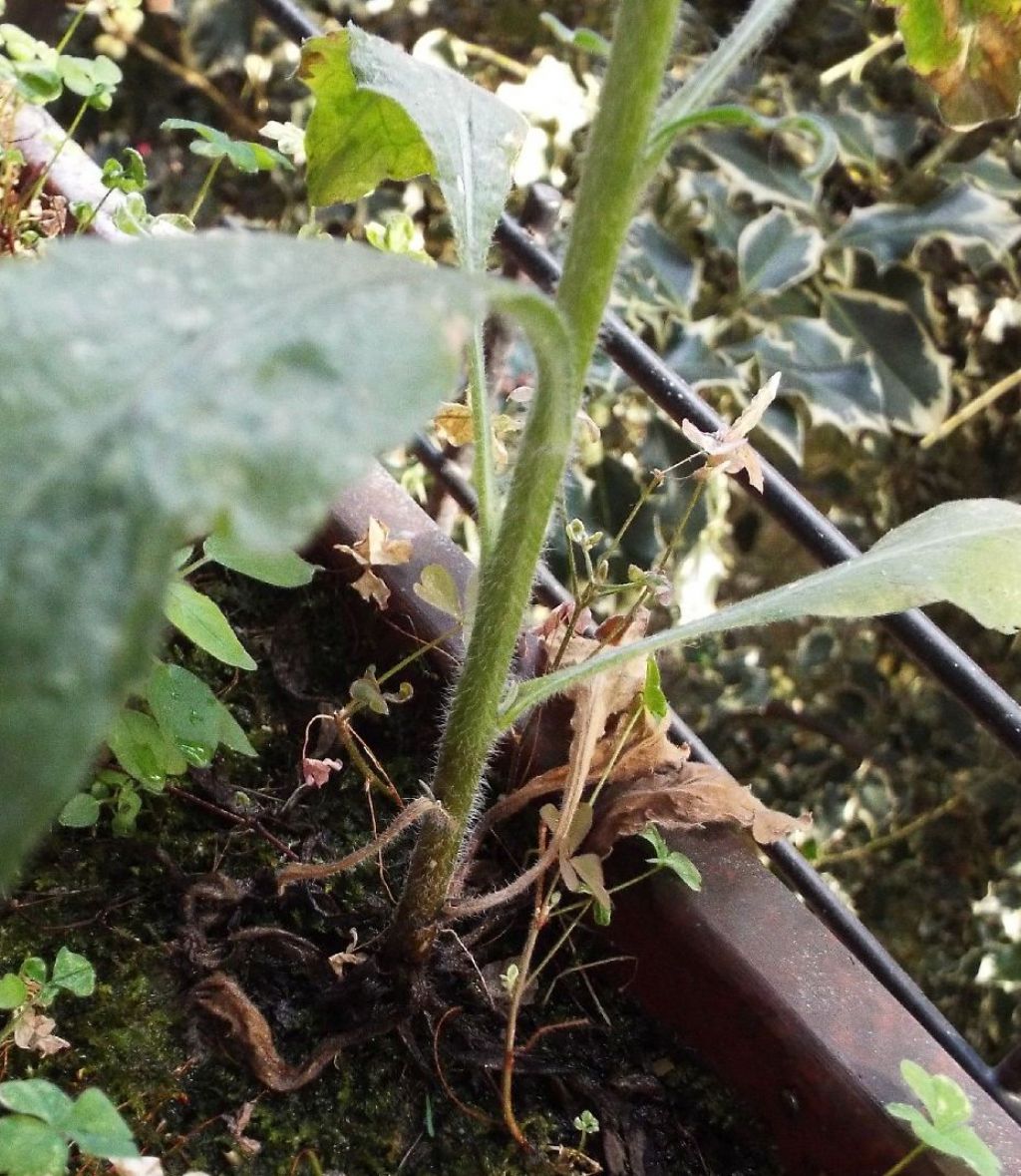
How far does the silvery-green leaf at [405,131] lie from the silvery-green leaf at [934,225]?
3.91 feet

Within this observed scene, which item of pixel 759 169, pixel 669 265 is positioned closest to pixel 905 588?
pixel 669 265

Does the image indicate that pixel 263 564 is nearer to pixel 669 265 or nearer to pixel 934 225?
pixel 669 265

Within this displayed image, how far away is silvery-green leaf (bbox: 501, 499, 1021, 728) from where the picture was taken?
561 millimetres

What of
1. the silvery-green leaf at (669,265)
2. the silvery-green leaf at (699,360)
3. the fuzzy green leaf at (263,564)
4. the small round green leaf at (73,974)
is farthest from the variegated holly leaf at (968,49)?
the silvery-green leaf at (669,265)

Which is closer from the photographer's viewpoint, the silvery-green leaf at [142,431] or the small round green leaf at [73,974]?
the silvery-green leaf at [142,431]

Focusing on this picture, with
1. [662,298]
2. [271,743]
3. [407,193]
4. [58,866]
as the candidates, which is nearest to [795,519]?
[271,743]

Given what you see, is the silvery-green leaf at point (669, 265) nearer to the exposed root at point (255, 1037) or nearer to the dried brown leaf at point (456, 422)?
the dried brown leaf at point (456, 422)

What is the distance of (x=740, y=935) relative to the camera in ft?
2.29

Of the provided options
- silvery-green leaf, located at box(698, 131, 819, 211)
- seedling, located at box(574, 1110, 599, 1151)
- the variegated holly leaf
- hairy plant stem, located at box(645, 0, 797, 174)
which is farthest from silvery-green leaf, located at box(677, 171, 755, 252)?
seedling, located at box(574, 1110, 599, 1151)

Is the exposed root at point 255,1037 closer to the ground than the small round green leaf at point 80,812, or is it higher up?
closer to the ground

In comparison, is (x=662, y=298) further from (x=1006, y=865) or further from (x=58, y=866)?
(x=58, y=866)

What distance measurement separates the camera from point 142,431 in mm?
250

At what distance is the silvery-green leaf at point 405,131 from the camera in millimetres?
636

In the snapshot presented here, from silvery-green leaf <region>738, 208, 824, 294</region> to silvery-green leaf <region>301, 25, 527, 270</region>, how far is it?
3.37 ft
